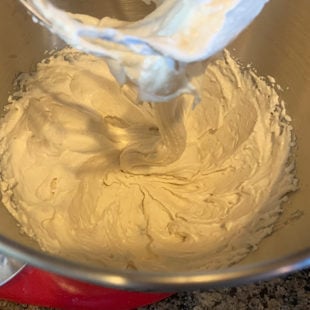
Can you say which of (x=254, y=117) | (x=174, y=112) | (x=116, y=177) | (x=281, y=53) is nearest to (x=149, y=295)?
(x=116, y=177)

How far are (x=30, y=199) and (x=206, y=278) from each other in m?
0.61

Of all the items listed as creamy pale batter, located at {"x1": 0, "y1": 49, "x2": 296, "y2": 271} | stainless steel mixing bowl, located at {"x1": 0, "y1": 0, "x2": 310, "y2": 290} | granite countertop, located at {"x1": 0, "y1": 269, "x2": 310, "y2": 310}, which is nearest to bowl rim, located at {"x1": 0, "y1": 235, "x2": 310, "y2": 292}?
stainless steel mixing bowl, located at {"x1": 0, "y1": 0, "x2": 310, "y2": 290}

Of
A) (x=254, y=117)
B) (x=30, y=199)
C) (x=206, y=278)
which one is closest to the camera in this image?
(x=206, y=278)

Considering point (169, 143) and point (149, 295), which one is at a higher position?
point (169, 143)

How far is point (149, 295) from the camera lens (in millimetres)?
1081

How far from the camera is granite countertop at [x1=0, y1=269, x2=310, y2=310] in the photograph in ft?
3.86

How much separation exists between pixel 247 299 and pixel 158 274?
0.51 m

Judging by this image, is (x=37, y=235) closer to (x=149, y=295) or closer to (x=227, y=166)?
(x=149, y=295)

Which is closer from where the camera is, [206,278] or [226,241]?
[206,278]

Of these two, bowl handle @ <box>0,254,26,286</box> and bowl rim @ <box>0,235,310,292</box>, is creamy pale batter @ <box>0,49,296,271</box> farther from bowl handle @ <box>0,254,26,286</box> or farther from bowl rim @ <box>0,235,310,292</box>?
bowl rim @ <box>0,235,310,292</box>

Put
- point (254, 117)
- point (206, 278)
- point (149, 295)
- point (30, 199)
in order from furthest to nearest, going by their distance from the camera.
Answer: point (254, 117) → point (30, 199) → point (149, 295) → point (206, 278)

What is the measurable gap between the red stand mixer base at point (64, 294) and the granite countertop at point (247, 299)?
0.16 feet

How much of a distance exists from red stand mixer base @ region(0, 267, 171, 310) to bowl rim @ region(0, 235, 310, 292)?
0.30 meters

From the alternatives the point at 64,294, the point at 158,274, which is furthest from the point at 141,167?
the point at 158,274
